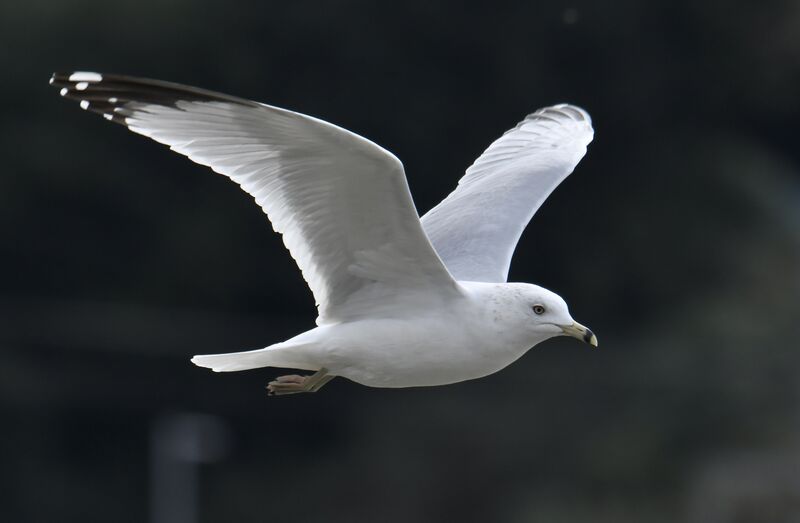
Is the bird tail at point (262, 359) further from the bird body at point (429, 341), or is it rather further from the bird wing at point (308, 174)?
the bird wing at point (308, 174)

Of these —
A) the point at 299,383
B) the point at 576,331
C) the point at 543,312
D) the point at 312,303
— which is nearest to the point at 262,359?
the point at 299,383

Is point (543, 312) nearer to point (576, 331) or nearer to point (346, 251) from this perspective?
point (576, 331)

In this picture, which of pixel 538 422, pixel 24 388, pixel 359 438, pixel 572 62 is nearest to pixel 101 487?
pixel 24 388

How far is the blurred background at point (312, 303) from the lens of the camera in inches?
786

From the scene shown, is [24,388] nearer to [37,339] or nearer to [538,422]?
[37,339]

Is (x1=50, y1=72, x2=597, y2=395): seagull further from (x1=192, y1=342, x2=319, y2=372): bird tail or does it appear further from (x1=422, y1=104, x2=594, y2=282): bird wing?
(x1=422, y1=104, x2=594, y2=282): bird wing

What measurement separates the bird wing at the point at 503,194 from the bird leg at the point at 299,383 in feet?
2.44

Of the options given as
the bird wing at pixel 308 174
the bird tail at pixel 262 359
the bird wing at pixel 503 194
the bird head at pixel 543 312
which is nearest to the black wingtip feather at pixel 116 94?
the bird wing at pixel 308 174

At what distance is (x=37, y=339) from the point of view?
1994 cm

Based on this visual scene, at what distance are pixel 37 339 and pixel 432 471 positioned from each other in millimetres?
4593

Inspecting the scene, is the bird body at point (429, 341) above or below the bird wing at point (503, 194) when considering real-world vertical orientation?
below

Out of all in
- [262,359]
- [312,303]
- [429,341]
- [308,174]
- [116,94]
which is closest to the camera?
[116,94]

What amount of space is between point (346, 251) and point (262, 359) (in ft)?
1.58

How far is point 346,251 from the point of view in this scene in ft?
21.0
